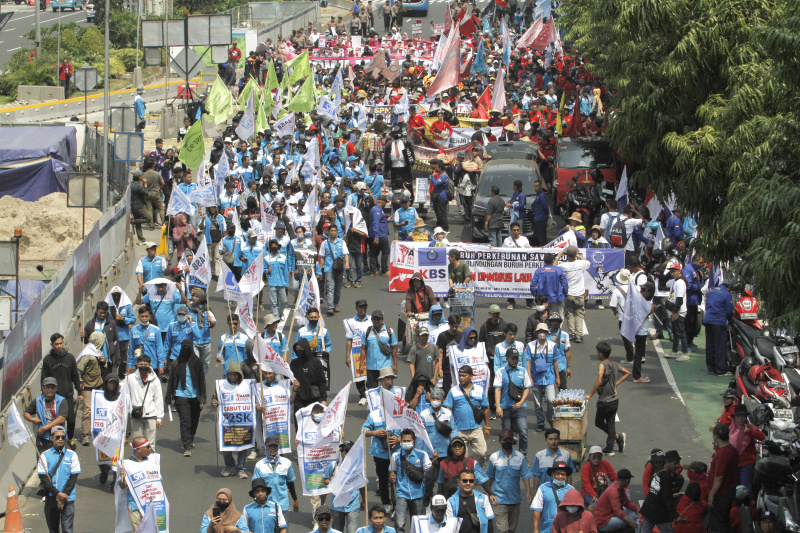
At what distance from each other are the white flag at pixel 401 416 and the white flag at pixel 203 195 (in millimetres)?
11294

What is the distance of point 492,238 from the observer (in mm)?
23000

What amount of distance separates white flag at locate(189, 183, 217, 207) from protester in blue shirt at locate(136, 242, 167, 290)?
396cm

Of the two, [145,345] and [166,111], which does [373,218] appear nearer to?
[145,345]

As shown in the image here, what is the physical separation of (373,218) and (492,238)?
241 cm

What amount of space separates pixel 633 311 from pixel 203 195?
31.7ft

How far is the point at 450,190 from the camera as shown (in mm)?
28172

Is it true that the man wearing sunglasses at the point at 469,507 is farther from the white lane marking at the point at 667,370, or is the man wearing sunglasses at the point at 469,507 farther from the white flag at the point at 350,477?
the white lane marking at the point at 667,370

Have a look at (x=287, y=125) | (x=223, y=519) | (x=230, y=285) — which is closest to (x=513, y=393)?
(x=223, y=519)

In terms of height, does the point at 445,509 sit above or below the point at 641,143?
below

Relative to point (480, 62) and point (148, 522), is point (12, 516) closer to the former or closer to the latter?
point (148, 522)

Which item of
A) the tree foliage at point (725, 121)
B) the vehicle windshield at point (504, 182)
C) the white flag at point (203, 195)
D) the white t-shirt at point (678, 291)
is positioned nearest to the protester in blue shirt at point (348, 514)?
the tree foliage at point (725, 121)

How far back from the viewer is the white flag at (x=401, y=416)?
12633mm

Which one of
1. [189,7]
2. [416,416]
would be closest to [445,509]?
[416,416]

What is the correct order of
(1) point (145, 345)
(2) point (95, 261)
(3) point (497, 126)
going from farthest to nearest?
(3) point (497, 126)
(2) point (95, 261)
(1) point (145, 345)
